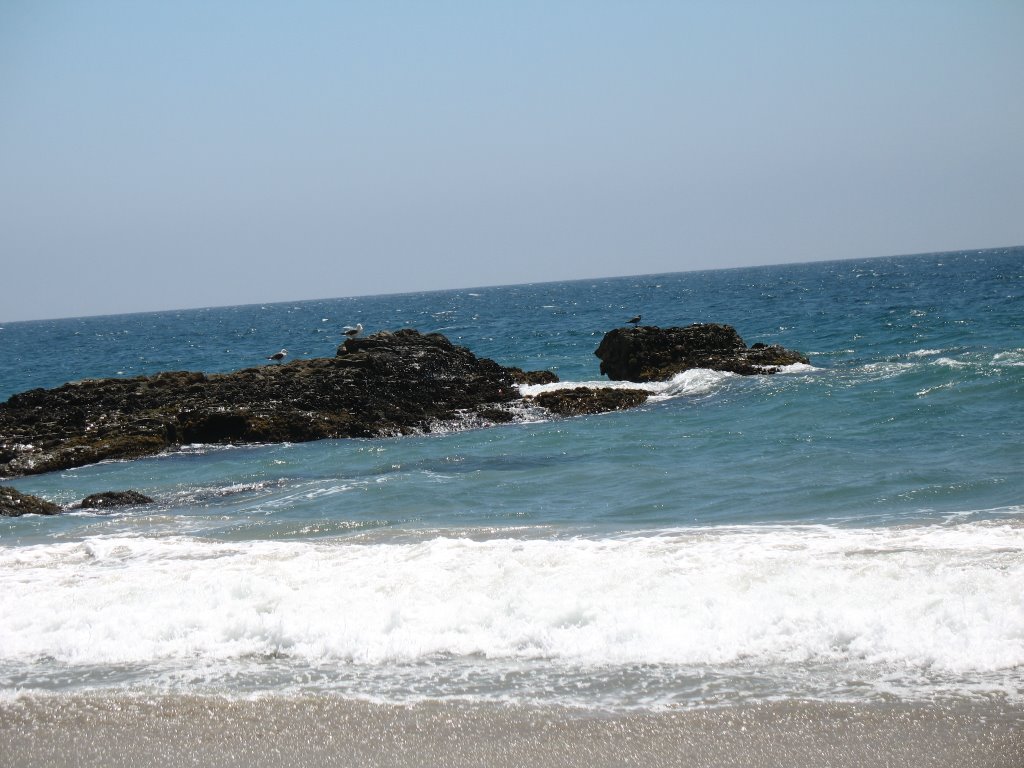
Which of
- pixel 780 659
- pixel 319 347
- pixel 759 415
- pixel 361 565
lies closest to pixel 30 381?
pixel 319 347

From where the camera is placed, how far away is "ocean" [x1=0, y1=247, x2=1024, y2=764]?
6.10 m

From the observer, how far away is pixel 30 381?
41.7 metres

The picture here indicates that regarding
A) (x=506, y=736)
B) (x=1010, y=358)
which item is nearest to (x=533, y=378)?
(x=1010, y=358)

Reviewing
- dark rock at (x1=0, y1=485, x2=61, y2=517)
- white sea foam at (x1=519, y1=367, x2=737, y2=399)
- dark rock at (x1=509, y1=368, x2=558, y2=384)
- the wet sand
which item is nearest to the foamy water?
the wet sand

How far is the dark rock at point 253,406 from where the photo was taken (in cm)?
1862

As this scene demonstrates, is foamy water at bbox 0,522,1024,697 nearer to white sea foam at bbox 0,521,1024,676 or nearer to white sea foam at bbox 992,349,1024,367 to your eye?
white sea foam at bbox 0,521,1024,676

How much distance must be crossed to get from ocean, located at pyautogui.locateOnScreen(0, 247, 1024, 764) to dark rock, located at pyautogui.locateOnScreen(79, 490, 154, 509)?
398mm

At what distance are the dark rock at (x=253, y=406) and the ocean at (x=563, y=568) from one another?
0.89 metres

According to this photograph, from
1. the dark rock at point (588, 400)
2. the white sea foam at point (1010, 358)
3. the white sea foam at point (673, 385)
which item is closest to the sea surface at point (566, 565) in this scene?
the dark rock at point (588, 400)

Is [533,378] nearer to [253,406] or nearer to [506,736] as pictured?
[253,406]

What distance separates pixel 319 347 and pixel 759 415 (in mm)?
37337

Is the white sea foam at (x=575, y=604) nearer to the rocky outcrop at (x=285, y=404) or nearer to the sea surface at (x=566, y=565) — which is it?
the sea surface at (x=566, y=565)

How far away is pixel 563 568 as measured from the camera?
322 inches

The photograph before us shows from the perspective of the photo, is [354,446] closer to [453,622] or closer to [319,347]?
[453,622]
